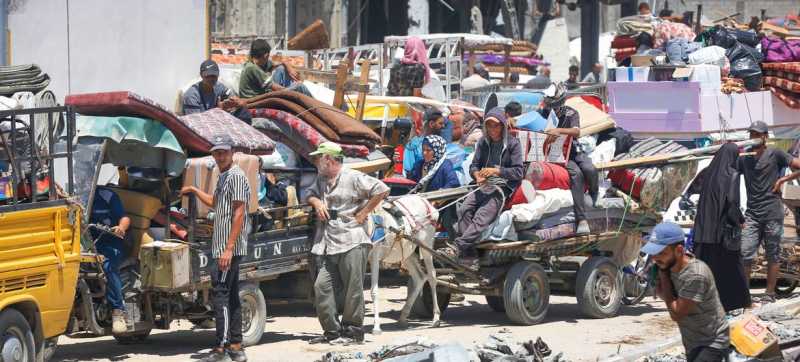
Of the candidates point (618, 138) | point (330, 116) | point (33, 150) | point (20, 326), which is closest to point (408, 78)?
point (618, 138)

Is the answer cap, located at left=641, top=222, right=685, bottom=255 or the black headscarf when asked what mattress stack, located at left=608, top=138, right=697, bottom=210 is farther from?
cap, located at left=641, top=222, right=685, bottom=255

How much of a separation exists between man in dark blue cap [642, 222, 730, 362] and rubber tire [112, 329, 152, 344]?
15.9 ft

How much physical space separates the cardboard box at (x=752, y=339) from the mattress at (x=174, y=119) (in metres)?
4.99

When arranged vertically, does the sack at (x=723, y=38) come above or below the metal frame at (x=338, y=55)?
above

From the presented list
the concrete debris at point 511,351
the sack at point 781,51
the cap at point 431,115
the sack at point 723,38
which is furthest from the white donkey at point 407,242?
the sack at point 723,38

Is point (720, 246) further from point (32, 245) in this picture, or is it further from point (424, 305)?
point (32, 245)

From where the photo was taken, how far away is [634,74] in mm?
19359

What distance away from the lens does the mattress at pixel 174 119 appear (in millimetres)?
10938

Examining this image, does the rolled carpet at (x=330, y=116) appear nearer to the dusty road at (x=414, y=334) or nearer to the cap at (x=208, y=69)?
the cap at (x=208, y=69)

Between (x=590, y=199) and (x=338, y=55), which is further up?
(x=338, y=55)

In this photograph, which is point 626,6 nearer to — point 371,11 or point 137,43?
point 371,11

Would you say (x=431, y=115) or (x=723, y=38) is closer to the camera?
(x=431, y=115)

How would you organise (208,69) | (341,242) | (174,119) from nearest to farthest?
(174,119) → (341,242) → (208,69)

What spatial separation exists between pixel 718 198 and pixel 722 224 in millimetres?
282
